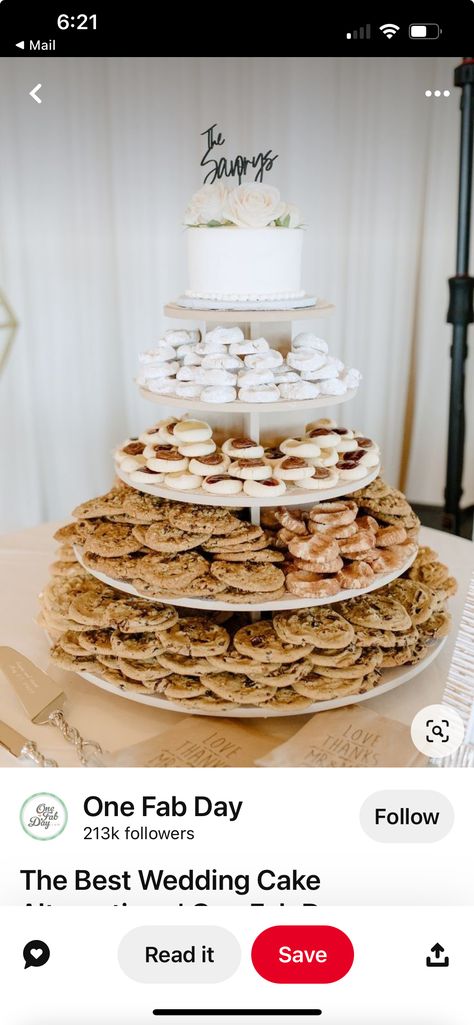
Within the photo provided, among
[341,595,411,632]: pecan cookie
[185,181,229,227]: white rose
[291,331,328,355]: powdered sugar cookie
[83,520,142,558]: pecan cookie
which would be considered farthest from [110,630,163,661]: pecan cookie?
[185,181,229,227]: white rose

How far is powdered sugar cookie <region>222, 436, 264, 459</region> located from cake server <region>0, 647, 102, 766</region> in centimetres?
40

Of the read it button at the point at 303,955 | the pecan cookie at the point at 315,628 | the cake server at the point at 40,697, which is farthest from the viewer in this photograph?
the pecan cookie at the point at 315,628

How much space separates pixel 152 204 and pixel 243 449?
1.43 ft

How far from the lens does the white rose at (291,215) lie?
1010mm

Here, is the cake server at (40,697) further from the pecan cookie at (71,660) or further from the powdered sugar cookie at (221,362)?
the powdered sugar cookie at (221,362)

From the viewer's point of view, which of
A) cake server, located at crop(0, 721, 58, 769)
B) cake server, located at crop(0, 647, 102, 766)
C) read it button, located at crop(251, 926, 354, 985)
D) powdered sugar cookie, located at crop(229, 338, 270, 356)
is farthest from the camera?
powdered sugar cookie, located at crop(229, 338, 270, 356)

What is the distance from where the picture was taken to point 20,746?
77 cm

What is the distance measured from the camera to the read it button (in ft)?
1.98

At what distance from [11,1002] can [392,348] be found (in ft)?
5.56

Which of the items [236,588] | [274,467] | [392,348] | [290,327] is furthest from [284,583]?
[392,348]
